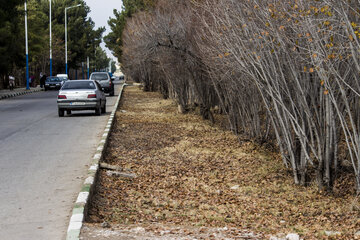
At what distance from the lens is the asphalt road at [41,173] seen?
7.00 meters

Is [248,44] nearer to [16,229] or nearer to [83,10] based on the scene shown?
[16,229]

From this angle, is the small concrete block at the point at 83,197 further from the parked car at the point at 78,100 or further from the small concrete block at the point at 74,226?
the parked car at the point at 78,100

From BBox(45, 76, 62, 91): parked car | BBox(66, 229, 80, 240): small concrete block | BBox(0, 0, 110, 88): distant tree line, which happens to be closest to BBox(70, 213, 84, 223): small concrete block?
BBox(66, 229, 80, 240): small concrete block

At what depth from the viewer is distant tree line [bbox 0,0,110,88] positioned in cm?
4325

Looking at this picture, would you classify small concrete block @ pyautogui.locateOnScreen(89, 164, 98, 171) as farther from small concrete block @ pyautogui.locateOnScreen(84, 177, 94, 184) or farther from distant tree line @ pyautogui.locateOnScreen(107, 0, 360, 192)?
distant tree line @ pyautogui.locateOnScreen(107, 0, 360, 192)

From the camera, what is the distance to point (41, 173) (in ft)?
34.4

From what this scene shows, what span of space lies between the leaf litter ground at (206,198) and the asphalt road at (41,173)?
1.47ft

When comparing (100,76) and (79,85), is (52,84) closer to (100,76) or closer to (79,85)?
(100,76)

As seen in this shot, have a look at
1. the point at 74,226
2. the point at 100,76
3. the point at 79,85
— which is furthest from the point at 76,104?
the point at 100,76

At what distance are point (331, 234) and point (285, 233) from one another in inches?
22.7

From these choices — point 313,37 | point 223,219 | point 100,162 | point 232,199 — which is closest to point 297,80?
point 313,37

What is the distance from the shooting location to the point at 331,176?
35.1 feet

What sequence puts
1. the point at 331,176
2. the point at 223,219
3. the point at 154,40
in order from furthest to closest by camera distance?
the point at 154,40 → the point at 331,176 → the point at 223,219

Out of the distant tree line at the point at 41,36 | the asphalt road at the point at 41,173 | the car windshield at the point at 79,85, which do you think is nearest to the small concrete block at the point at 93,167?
the asphalt road at the point at 41,173
